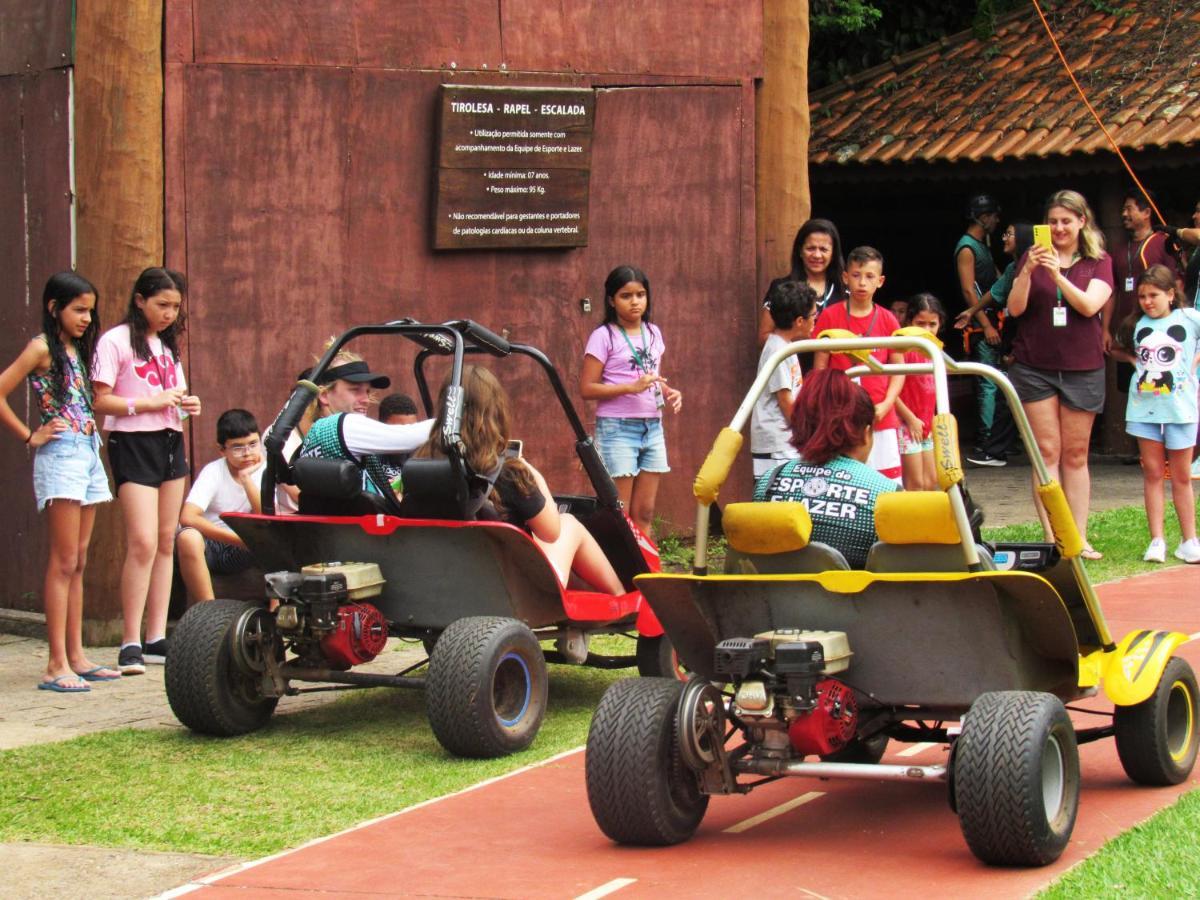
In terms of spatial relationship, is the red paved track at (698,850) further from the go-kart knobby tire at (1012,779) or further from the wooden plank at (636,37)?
the wooden plank at (636,37)

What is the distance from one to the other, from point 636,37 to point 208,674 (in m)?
5.83

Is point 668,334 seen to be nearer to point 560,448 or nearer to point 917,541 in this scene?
point 560,448

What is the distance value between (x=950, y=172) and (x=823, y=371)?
10754 mm

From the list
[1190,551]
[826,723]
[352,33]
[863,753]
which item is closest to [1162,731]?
[863,753]

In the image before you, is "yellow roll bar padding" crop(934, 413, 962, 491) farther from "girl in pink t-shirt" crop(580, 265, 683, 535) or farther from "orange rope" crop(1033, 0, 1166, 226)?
Result: "orange rope" crop(1033, 0, 1166, 226)

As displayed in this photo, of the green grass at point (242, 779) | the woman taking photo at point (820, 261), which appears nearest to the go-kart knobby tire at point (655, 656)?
the green grass at point (242, 779)

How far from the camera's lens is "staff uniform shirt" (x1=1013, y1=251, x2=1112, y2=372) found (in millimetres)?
11062

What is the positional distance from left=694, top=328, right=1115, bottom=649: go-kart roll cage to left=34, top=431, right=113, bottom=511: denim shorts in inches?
141

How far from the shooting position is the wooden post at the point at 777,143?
1234 centimetres

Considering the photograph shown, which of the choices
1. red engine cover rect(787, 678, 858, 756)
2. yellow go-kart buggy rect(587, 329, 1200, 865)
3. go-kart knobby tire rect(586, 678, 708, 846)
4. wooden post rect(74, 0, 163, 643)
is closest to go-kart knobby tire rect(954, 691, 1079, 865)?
yellow go-kart buggy rect(587, 329, 1200, 865)

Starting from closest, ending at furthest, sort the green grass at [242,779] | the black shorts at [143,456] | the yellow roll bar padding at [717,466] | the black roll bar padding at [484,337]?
the yellow roll bar padding at [717,466], the green grass at [242,779], the black roll bar padding at [484,337], the black shorts at [143,456]

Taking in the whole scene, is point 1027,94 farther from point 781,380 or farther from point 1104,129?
point 781,380

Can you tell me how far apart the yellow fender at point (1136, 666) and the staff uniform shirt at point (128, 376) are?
4.62 meters

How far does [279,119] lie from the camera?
1018cm
